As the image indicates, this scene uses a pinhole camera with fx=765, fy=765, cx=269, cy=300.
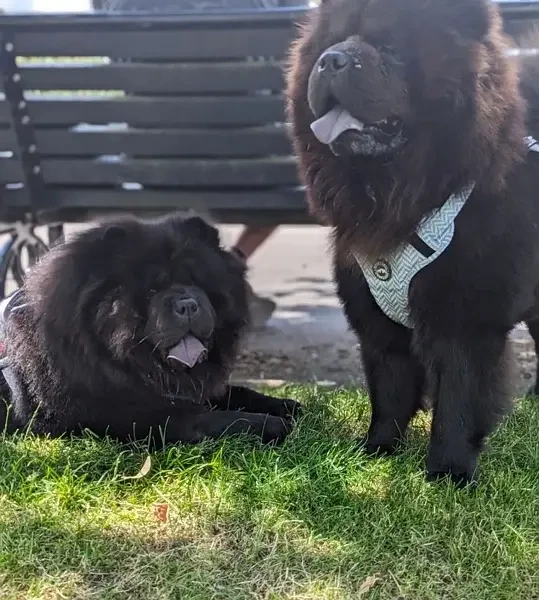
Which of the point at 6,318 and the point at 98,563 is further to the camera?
the point at 6,318

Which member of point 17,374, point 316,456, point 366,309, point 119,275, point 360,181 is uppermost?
point 360,181

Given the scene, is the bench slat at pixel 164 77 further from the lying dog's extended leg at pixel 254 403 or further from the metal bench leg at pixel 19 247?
the lying dog's extended leg at pixel 254 403

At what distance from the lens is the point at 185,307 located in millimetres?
2197

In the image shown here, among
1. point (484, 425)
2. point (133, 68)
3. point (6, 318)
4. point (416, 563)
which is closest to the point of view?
point (416, 563)

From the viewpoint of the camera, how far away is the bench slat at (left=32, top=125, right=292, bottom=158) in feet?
10.8

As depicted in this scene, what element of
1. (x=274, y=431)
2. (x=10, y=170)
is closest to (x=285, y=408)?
(x=274, y=431)

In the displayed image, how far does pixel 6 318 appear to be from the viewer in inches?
99.7

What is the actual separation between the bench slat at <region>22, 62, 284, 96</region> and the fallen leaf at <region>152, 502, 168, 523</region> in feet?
5.81

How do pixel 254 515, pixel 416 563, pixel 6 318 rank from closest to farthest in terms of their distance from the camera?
pixel 416 563
pixel 254 515
pixel 6 318

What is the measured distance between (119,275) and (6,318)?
518 mm

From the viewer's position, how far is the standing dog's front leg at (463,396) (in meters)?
2.14

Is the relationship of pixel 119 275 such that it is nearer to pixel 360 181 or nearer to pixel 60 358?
pixel 60 358

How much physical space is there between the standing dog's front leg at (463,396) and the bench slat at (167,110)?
146 centimetres

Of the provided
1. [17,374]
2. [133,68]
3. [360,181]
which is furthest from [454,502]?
[133,68]
